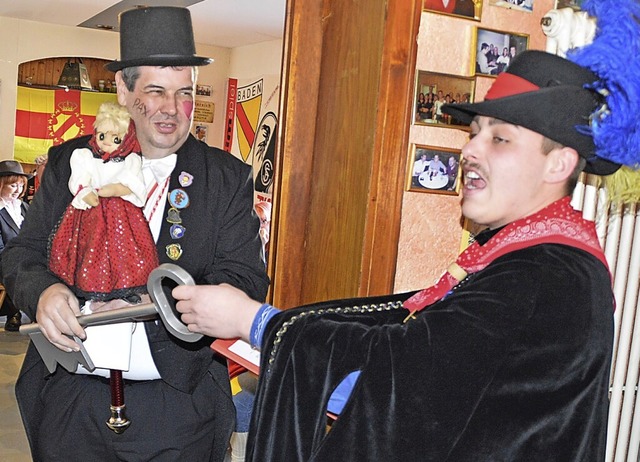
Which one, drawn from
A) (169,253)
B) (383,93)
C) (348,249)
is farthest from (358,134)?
(169,253)

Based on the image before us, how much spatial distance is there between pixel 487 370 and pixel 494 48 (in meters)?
1.64

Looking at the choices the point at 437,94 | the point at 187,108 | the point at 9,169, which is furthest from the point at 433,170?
the point at 9,169

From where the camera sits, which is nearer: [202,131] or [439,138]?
[439,138]

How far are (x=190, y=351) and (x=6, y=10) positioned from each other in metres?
8.54

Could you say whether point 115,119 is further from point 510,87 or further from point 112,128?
point 510,87

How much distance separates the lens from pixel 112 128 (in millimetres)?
1959

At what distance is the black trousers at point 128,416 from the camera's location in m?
1.95

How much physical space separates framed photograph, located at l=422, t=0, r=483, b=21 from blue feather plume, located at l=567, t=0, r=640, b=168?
1.10m

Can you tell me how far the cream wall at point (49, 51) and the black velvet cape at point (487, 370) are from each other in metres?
8.60

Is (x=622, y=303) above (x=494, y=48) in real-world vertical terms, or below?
below

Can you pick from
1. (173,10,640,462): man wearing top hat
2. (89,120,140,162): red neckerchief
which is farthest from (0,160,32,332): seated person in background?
(173,10,640,462): man wearing top hat

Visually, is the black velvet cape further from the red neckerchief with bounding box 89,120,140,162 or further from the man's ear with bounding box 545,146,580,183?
the red neckerchief with bounding box 89,120,140,162

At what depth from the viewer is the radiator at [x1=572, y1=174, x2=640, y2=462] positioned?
2.77m

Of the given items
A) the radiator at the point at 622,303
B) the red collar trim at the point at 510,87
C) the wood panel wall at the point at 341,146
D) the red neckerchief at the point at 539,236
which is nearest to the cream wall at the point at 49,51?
the wood panel wall at the point at 341,146
